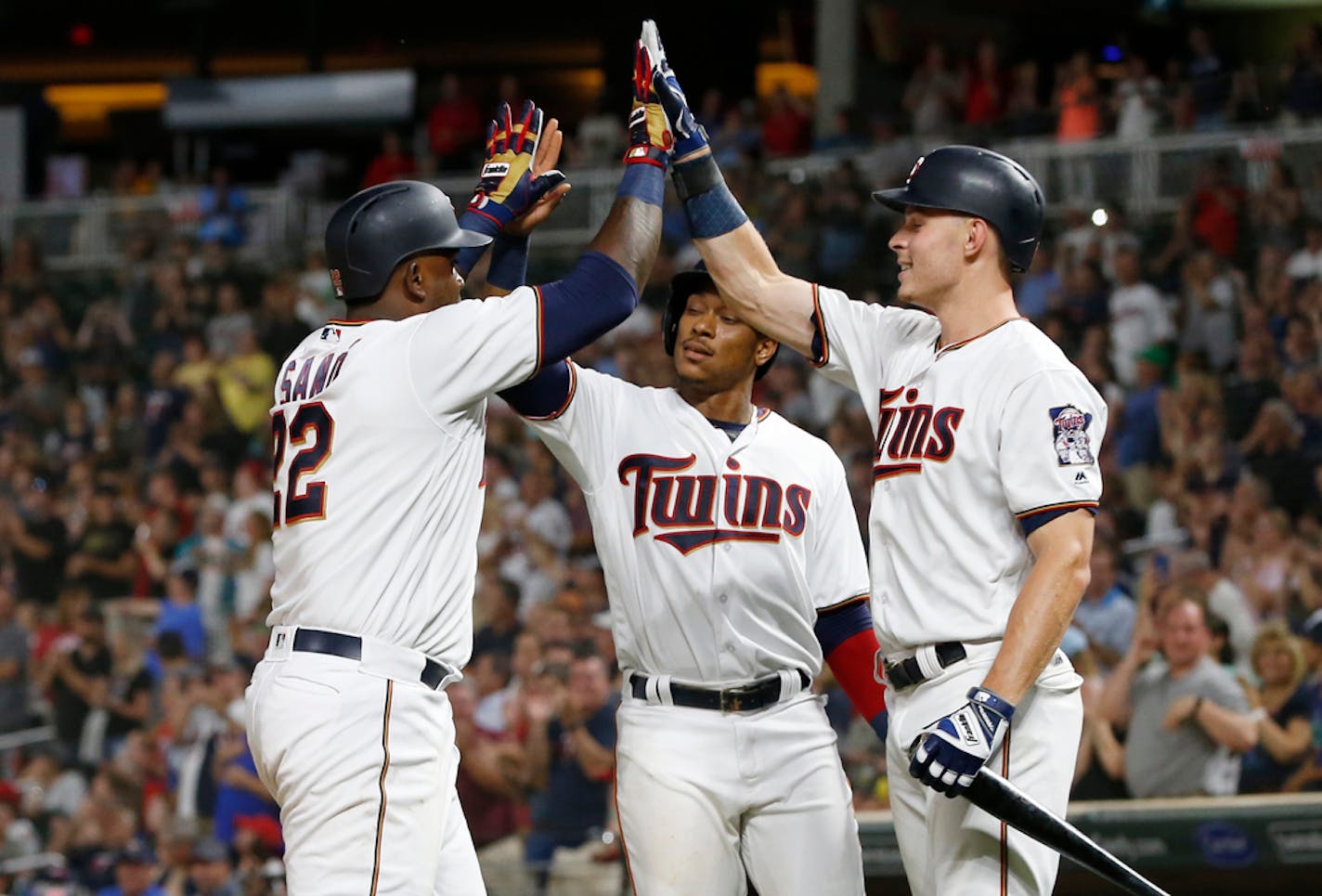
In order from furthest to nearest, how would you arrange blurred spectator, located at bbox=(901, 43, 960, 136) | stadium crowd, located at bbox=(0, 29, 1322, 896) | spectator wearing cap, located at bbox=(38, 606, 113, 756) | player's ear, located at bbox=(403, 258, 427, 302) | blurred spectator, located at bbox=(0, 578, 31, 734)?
blurred spectator, located at bbox=(901, 43, 960, 136), blurred spectator, located at bbox=(0, 578, 31, 734), spectator wearing cap, located at bbox=(38, 606, 113, 756), stadium crowd, located at bbox=(0, 29, 1322, 896), player's ear, located at bbox=(403, 258, 427, 302)

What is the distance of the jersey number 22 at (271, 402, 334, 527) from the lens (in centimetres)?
390

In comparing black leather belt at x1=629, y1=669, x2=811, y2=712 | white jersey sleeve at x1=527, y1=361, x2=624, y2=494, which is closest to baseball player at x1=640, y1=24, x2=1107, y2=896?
black leather belt at x1=629, y1=669, x2=811, y2=712

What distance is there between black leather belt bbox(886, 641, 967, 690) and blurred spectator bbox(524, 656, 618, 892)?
397 centimetres

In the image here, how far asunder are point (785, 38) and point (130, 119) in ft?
30.3

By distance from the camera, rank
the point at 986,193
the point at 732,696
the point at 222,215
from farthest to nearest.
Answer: the point at 222,215 < the point at 732,696 < the point at 986,193

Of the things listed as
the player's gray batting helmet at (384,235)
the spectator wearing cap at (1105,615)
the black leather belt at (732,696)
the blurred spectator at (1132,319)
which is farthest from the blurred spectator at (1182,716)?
the player's gray batting helmet at (384,235)

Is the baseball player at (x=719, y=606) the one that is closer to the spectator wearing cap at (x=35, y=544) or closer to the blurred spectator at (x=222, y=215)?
the spectator wearing cap at (x=35, y=544)

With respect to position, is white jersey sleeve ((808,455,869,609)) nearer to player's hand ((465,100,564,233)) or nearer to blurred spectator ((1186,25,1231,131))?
player's hand ((465,100,564,233))

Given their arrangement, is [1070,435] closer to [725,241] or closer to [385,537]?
[725,241]

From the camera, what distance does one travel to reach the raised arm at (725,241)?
4320mm

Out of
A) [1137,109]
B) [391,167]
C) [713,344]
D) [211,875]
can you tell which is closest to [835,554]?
[713,344]

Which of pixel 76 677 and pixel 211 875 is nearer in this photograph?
pixel 211 875

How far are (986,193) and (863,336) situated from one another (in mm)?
447

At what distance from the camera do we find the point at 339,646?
384 cm
